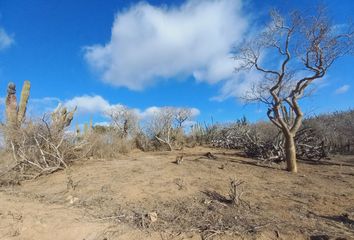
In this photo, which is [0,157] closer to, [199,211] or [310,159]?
[199,211]

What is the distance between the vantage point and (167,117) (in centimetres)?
1975

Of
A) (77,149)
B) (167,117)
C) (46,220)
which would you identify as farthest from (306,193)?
(167,117)

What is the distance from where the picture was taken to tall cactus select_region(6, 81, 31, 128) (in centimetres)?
1343

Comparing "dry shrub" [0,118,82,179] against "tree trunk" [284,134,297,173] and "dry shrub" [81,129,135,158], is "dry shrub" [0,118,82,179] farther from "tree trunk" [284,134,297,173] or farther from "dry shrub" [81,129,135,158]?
"tree trunk" [284,134,297,173]

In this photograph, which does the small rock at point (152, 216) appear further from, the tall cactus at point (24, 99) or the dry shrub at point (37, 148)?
the tall cactus at point (24, 99)

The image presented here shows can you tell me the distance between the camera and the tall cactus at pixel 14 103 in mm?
13430

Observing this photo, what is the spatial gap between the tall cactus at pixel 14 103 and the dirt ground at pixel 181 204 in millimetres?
3879

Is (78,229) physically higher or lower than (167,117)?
lower

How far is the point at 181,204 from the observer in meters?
7.18

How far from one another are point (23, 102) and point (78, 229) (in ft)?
31.0

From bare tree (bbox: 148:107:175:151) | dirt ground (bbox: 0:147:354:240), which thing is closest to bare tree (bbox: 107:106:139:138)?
bare tree (bbox: 148:107:175:151)

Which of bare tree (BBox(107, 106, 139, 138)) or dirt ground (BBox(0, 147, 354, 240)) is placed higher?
bare tree (BBox(107, 106, 139, 138))

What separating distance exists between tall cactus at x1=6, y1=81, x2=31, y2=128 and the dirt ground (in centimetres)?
388

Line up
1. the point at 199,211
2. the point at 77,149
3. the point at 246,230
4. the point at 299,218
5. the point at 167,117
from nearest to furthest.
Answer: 1. the point at 246,230
2. the point at 299,218
3. the point at 199,211
4. the point at 77,149
5. the point at 167,117
